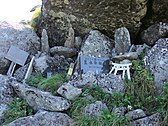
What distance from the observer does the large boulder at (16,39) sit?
5891 millimetres

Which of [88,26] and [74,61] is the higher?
[88,26]

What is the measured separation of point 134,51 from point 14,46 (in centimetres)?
223

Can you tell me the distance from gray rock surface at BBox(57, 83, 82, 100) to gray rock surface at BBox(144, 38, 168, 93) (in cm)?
119

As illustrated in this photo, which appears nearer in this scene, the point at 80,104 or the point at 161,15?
the point at 80,104

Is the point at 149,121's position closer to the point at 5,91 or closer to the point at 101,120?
the point at 101,120

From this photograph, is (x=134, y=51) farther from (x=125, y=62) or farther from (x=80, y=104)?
(x=80, y=104)

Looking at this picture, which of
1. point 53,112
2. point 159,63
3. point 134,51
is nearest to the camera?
point 53,112

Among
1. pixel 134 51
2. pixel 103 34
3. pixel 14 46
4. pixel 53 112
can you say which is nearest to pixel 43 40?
pixel 14 46

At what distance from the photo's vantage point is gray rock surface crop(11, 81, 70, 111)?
431 centimetres

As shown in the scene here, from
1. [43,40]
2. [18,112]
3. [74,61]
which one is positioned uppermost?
[43,40]

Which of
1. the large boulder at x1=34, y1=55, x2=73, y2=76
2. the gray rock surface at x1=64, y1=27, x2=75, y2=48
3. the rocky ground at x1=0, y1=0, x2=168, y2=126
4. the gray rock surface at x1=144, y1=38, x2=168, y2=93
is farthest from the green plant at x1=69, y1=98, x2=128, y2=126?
the gray rock surface at x1=64, y1=27, x2=75, y2=48

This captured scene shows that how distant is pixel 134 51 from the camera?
18.1 ft

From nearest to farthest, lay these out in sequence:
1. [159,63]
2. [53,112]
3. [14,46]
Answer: [53,112], [159,63], [14,46]

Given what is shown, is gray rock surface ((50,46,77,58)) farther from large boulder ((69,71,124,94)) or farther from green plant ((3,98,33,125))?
green plant ((3,98,33,125))
